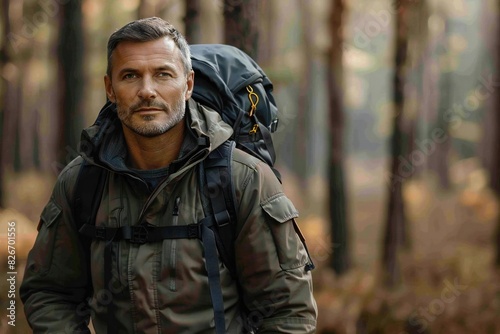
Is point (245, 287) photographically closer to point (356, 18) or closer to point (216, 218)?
point (216, 218)

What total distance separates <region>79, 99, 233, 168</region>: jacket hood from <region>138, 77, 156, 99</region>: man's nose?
0.62 feet

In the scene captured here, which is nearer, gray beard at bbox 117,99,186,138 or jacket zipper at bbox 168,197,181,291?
jacket zipper at bbox 168,197,181,291

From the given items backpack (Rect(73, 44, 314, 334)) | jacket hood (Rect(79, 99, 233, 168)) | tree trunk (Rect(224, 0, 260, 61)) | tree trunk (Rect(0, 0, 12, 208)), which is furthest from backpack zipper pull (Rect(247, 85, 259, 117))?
tree trunk (Rect(0, 0, 12, 208))

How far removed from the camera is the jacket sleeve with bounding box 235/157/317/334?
9.43ft

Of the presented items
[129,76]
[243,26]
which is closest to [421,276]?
[243,26]

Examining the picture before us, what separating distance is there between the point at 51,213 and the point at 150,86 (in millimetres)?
746

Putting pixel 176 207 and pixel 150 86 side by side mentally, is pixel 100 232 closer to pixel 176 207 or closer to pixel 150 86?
pixel 176 207

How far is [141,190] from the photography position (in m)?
2.96

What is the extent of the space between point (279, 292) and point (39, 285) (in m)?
1.14

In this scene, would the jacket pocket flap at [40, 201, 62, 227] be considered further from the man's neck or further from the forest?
the forest

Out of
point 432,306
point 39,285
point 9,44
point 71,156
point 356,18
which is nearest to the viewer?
point 39,285

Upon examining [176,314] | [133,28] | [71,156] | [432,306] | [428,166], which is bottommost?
[428,166]

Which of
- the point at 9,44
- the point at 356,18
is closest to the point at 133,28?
the point at 9,44

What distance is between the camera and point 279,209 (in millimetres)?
2891
